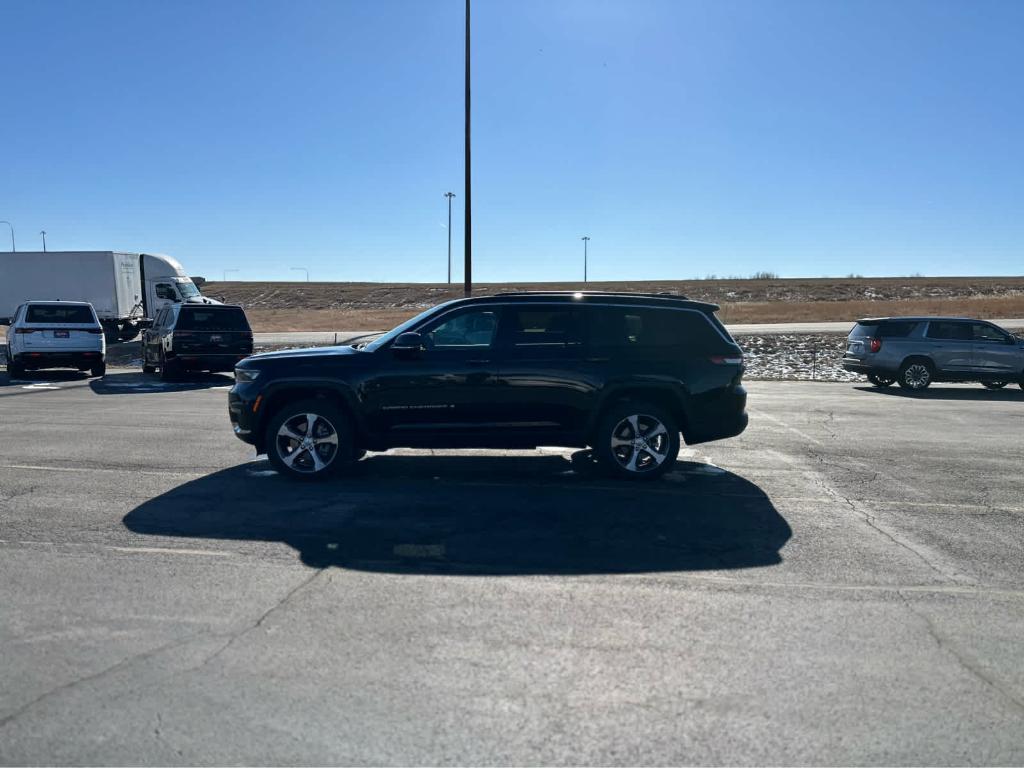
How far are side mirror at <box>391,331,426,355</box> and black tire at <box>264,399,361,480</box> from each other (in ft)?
2.80

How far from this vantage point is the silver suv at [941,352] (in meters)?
18.9

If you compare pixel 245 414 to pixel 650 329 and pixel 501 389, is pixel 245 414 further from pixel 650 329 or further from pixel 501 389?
pixel 650 329

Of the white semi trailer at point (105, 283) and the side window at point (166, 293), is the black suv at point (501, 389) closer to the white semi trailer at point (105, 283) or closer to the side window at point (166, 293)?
the white semi trailer at point (105, 283)

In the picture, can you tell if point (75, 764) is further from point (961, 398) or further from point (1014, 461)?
point (961, 398)

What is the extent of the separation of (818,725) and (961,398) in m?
16.3

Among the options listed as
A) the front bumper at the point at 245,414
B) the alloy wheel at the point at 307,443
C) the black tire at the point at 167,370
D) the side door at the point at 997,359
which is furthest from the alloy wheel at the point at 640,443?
the black tire at the point at 167,370

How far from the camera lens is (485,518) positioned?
694 cm

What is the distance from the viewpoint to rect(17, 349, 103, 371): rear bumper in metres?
20.1

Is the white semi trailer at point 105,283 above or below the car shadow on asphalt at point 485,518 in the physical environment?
above

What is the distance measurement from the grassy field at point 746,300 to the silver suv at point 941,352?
81.8 feet

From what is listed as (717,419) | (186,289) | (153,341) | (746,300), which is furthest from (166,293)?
(746,300)

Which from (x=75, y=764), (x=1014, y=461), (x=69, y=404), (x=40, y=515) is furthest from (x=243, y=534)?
(x=69, y=404)

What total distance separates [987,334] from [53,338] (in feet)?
69.4

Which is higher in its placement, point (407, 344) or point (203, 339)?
point (407, 344)
